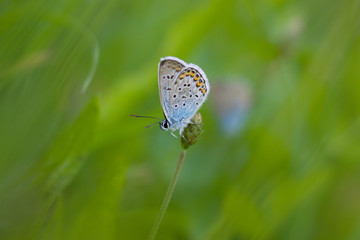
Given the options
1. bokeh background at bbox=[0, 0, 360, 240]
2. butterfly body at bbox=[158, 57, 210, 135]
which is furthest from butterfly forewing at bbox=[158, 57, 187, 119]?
bokeh background at bbox=[0, 0, 360, 240]

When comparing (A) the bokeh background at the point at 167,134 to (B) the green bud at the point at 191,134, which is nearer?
(B) the green bud at the point at 191,134

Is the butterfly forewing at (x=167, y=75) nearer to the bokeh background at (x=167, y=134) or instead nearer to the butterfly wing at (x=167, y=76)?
the butterfly wing at (x=167, y=76)

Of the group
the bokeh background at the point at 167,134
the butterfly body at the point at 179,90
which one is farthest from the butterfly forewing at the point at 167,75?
the bokeh background at the point at 167,134

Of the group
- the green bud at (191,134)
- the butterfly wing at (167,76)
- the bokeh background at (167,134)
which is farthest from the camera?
the butterfly wing at (167,76)

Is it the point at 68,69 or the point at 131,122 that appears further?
the point at 131,122

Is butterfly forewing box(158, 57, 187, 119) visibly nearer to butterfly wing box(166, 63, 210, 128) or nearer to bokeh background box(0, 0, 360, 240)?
butterfly wing box(166, 63, 210, 128)

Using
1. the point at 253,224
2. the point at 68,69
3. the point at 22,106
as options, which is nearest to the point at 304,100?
the point at 253,224

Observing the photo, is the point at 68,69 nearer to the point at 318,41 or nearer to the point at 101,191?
the point at 101,191

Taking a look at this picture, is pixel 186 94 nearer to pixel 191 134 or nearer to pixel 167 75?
pixel 167 75

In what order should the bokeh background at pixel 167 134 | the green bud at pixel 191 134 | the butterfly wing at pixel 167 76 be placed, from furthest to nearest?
1. the butterfly wing at pixel 167 76
2. the bokeh background at pixel 167 134
3. the green bud at pixel 191 134
